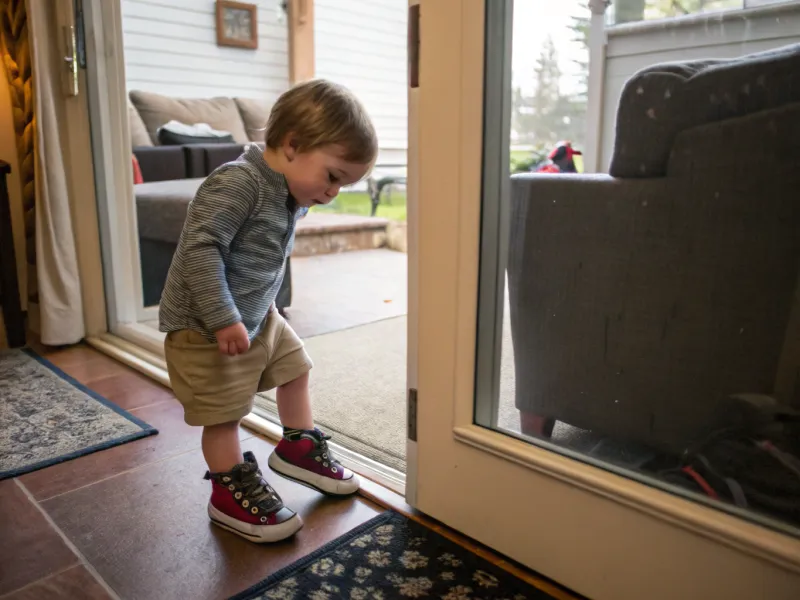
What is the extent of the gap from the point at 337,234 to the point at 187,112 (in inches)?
50.8

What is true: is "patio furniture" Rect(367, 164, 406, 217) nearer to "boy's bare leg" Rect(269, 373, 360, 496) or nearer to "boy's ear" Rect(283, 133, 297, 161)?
"boy's bare leg" Rect(269, 373, 360, 496)

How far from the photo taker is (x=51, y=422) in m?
1.52

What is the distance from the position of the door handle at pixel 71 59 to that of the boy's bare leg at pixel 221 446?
150 cm

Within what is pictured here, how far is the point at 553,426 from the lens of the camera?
3.29ft

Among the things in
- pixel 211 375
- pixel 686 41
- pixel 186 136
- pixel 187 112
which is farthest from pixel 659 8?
pixel 187 112

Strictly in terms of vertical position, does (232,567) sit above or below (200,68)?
below

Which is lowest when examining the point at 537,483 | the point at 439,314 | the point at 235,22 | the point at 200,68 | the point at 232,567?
the point at 232,567

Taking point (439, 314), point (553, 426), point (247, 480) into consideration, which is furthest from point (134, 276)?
point (553, 426)

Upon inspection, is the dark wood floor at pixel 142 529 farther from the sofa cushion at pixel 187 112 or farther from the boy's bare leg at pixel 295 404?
the sofa cushion at pixel 187 112

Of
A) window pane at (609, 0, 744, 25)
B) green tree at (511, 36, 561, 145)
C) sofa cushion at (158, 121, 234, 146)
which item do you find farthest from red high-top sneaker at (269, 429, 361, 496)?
sofa cushion at (158, 121, 234, 146)

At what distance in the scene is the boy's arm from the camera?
0.98 m

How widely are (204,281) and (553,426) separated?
0.59 metres

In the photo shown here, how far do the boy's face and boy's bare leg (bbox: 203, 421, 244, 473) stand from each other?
0.42 m

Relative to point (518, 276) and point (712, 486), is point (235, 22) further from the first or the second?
point (712, 486)
